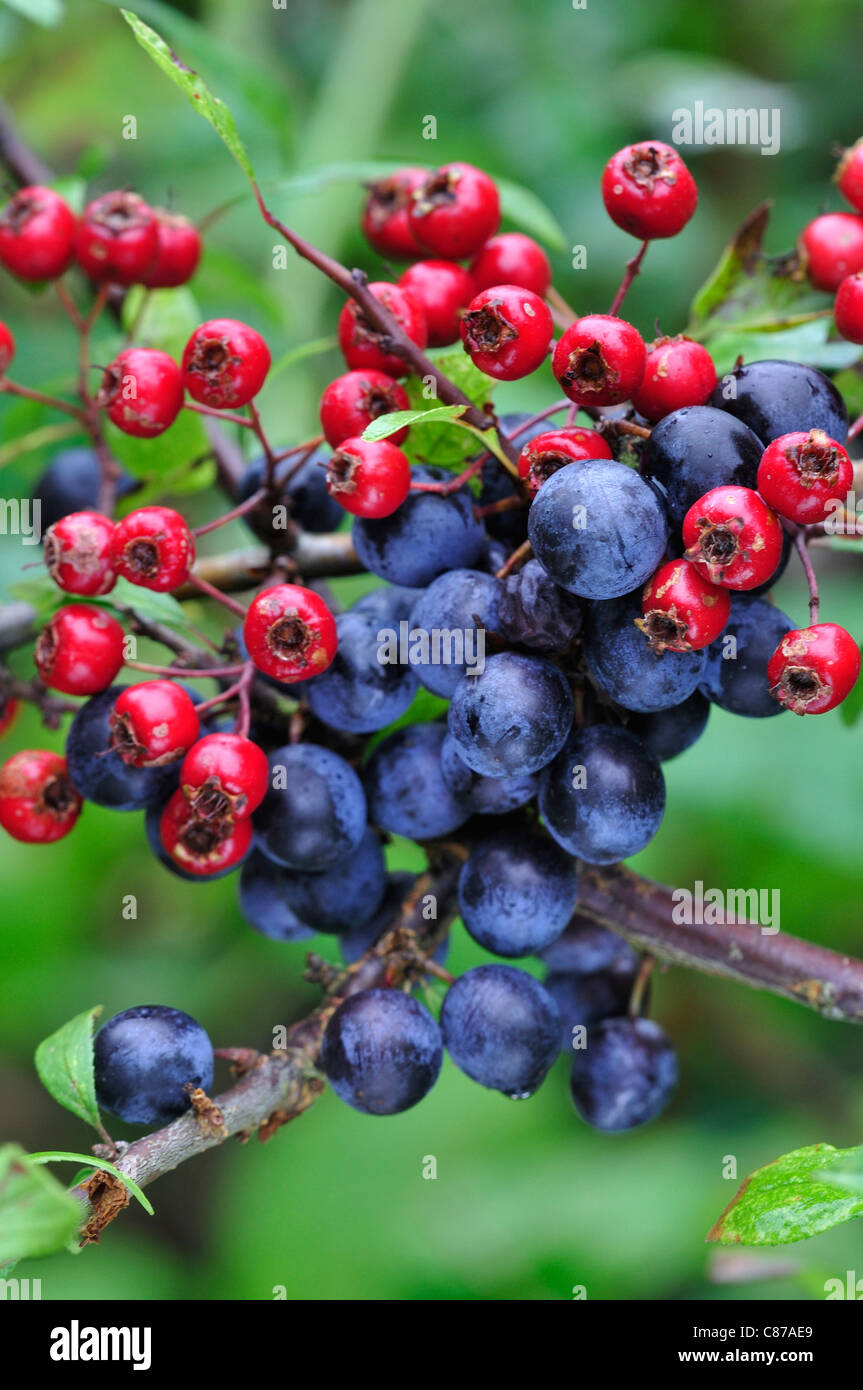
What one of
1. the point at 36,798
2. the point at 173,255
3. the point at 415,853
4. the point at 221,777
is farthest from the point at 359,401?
the point at 415,853

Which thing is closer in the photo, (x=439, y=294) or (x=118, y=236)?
(x=439, y=294)

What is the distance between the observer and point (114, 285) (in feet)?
7.25

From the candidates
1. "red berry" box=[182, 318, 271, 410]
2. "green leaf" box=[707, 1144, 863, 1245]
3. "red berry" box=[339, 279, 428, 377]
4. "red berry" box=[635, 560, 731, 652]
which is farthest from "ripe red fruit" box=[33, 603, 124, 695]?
"green leaf" box=[707, 1144, 863, 1245]

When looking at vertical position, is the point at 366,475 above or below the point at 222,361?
below

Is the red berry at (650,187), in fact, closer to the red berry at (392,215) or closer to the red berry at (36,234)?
the red berry at (392,215)

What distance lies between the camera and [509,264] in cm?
186

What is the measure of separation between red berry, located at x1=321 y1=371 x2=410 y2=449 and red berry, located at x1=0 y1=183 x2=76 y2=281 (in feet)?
2.91

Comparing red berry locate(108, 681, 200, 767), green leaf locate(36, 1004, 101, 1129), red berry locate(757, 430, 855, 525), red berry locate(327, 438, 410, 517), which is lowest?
green leaf locate(36, 1004, 101, 1129)

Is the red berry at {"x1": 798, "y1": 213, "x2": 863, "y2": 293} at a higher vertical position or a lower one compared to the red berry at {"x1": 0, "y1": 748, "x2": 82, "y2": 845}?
higher

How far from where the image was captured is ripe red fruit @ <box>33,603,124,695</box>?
160 cm

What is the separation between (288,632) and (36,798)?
1.81 feet

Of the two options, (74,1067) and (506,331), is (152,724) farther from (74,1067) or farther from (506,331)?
(506,331)

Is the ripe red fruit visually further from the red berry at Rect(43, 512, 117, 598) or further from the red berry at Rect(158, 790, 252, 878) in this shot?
the red berry at Rect(158, 790, 252, 878)
